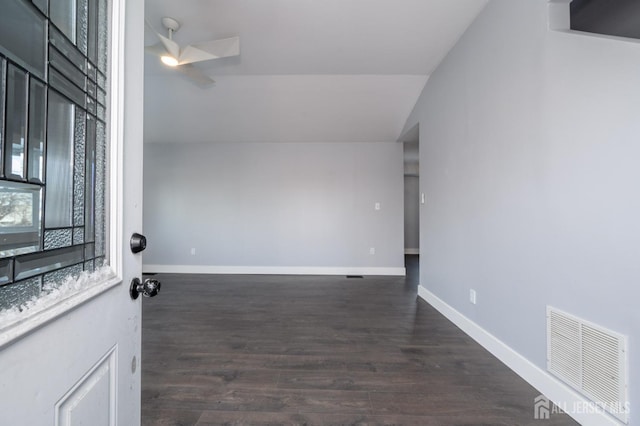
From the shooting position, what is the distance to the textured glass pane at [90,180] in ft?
2.02

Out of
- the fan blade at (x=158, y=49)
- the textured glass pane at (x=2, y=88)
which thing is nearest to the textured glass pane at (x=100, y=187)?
the textured glass pane at (x=2, y=88)

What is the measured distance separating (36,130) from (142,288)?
45 centimetres

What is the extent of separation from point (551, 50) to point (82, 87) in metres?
2.20

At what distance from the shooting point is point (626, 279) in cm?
116

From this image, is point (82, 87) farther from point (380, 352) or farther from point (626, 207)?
point (380, 352)

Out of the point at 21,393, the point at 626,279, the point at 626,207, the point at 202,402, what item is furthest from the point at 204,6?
the point at 626,279

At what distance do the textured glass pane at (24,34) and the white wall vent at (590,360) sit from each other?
2.19m

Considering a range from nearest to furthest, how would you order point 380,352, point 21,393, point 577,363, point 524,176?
point 21,393
point 577,363
point 524,176
point 380,352

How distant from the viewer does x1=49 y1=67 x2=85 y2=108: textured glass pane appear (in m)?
0.53

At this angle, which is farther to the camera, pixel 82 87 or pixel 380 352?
pixel 380 352

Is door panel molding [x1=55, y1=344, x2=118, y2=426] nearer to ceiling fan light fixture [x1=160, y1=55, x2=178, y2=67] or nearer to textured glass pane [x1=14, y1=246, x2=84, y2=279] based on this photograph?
textured glass pane [x1=14, y1=246, x2=84, y2=279]

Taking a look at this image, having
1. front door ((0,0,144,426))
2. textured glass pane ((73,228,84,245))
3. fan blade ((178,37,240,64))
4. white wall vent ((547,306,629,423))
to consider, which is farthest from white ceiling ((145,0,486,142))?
white wall vent ((547,306,629,423))

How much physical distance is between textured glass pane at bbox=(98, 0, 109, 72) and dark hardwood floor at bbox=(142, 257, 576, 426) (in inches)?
63.9

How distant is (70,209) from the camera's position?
22.9 inches
